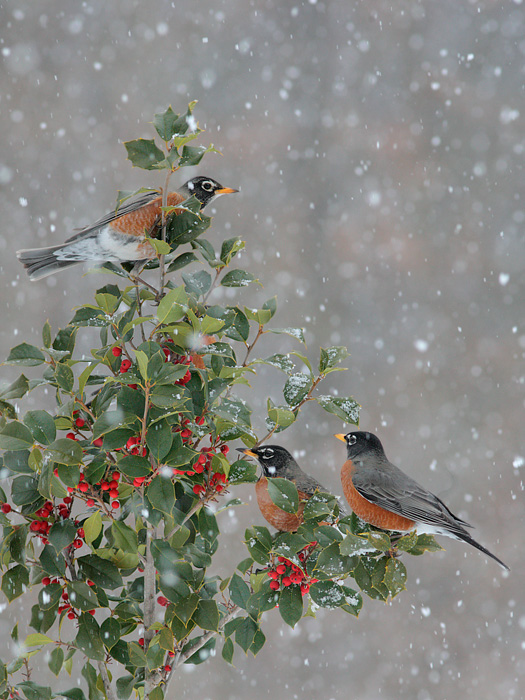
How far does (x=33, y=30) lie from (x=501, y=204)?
255 cm

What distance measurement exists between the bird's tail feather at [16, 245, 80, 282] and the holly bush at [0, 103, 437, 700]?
0.27 meters

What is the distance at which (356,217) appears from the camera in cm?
349

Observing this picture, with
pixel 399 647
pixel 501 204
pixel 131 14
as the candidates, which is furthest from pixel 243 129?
pixel 399 647

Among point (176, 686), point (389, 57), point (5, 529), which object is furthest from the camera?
point (389, 57)

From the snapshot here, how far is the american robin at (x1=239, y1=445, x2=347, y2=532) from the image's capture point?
1.12 meters

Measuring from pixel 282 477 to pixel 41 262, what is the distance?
0.63 meters

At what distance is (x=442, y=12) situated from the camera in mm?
3576

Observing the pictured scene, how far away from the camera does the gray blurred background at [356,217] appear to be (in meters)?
3.17

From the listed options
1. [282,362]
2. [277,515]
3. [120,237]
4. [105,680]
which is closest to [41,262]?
[120,237]

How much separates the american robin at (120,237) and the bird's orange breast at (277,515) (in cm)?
45

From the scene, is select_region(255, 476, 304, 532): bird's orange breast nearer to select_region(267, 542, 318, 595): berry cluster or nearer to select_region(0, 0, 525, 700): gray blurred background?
select_region(267, 542, 318, 595): berry cluster

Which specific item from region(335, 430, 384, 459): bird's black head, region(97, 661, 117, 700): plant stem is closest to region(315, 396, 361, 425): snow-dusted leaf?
region(335, 430, 384, 459): bird's black head

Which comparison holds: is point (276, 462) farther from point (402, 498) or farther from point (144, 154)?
point (144, 154)

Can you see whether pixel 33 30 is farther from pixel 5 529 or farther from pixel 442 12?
pixel 5 529
